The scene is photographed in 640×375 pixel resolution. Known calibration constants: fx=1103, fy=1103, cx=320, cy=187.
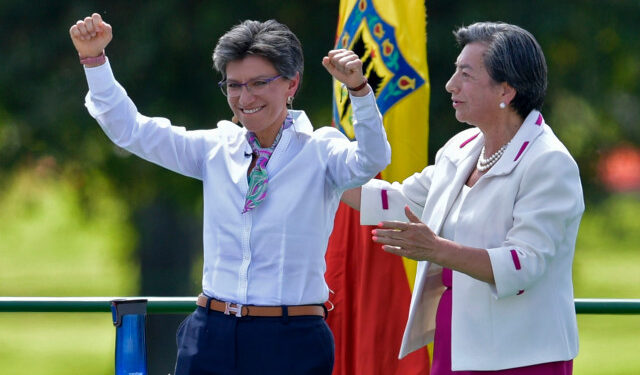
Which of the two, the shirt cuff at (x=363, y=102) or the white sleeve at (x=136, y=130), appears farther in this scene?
the white sleeve at (x=136, y=130)

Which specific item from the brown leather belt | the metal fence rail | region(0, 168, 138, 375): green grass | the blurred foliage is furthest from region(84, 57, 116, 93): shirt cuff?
region(0, 168, 138, 375): green grass

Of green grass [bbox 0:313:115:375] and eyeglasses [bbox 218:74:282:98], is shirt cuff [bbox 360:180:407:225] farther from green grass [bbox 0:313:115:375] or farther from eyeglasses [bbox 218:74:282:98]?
green grass [bbox 0:313:115:375]

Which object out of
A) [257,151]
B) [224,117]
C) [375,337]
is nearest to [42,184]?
[224,117]

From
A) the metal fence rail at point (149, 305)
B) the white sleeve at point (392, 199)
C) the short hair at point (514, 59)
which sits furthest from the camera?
the metal fence rail at point (149, 305)

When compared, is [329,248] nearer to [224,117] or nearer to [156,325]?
[156,325]

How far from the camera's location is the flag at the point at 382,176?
407 cm

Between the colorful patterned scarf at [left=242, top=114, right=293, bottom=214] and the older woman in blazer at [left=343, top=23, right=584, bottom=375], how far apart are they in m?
0.35

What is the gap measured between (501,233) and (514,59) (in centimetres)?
52

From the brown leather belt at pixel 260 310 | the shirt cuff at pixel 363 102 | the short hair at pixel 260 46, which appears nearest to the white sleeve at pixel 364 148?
the shirt cuff at pixel 363 102

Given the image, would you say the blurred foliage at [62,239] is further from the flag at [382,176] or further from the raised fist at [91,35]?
the raised fist at [91,35]

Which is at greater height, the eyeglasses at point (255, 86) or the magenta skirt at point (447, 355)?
the eyeglasses at point (255, 86)

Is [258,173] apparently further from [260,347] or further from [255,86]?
[260,347]

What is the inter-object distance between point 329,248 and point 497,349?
1146 millimetres

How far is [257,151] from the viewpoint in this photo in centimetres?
317
